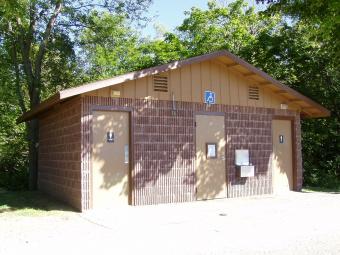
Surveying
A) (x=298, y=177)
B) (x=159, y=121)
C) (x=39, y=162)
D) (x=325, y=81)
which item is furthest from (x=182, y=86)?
(x=325, y=81)

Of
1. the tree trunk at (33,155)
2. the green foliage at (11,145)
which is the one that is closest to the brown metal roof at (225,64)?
the tree trunk at (33,155)

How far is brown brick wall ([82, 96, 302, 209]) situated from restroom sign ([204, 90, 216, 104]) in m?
0.17

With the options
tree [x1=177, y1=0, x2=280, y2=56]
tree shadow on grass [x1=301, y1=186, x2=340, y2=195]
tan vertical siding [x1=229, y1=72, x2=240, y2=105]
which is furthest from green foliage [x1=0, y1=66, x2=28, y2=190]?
tree [x1=177, y1=0, x2=280, y2=56]

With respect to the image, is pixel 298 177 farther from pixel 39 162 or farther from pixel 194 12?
pixel 194 12

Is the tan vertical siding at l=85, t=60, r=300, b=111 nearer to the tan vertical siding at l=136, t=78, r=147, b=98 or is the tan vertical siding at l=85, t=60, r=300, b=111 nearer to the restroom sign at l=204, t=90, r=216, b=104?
the tan vertical siding at l=136, t=78, r=147, b=98

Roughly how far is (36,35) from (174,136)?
858cm

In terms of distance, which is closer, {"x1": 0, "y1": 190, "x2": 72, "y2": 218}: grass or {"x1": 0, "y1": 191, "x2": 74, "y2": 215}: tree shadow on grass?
{"x1": 0, "y1": 190, "x2": 72, "y2": 218}: grass

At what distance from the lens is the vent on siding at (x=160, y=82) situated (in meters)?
12.2

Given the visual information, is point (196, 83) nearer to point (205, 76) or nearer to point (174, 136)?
point (205, 76)

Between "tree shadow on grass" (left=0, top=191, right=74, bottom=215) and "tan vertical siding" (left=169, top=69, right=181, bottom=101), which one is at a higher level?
"tan vertical siding" (left=169, top=69, right=181, bottom=101)

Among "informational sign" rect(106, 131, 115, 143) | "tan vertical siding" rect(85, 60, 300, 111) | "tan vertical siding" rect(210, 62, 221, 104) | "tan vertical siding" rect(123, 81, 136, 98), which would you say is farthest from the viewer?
"tan vertical siding" rect(210, 62, 221, 104)

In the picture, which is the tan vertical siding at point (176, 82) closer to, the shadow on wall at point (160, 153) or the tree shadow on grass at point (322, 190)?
the shadow on wall at point (160, 153)

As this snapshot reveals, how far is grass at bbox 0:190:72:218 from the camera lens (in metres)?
10.5

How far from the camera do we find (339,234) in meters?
7.94
